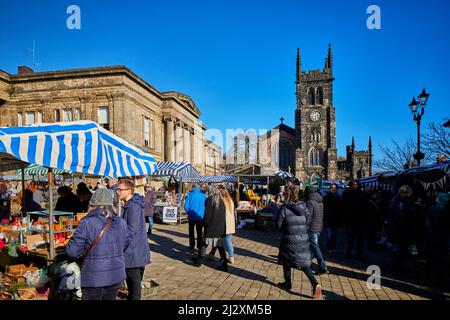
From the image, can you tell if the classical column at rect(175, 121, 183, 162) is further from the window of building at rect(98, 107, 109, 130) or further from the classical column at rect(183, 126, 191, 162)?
the window of building at rect(98, 107, 109, 130)

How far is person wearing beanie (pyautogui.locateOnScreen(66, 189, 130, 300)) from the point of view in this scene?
304cm

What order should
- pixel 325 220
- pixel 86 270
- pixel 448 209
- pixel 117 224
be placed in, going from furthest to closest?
pixel 325 220
pixel 448 209
pixel 117 224
pixel 86 270

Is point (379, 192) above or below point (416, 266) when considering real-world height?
above

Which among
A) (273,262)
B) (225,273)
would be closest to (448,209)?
(273,262)

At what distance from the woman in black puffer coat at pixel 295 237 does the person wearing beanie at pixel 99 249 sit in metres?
2.83

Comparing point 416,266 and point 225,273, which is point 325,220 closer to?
point 416,266

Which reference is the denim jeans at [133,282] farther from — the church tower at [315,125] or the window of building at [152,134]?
the church tower at [315,125]

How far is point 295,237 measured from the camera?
4891mm

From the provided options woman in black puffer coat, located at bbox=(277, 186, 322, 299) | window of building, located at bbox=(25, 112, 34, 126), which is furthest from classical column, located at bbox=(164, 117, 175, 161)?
woman in black puffer coat, located at bbox=(277, 186, 322, 299)

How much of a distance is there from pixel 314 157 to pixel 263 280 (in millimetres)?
73222

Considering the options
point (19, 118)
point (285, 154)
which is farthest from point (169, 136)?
Answer: point (285, 154)

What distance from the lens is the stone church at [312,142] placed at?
73.9m

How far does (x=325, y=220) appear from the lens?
8477mm
